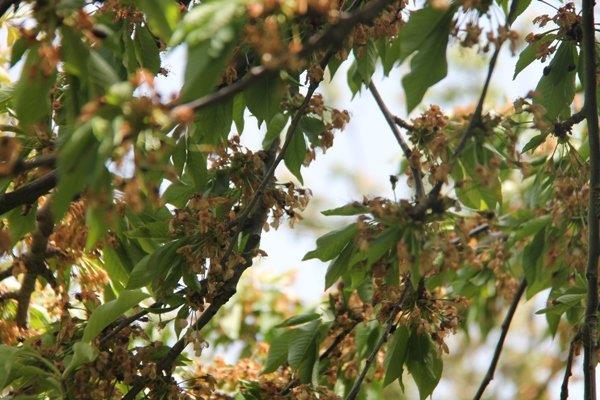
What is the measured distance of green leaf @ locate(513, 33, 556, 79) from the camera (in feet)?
7.73

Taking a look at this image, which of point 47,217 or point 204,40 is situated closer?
point 204,40

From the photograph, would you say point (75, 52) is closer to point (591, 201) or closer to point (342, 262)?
point (342, 262)

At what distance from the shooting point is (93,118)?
1293 millimetres

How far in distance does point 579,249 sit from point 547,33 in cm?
65

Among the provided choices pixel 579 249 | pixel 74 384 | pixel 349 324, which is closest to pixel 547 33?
pixel 579 249

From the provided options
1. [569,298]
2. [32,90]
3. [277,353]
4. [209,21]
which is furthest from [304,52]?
[277,353]

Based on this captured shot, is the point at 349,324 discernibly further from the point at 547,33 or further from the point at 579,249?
the point at 547,33

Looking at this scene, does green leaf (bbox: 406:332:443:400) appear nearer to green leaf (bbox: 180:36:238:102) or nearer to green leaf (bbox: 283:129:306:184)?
green leaf (bbox: 283:129:306:184)

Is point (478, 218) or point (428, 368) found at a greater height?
point (478, 218)

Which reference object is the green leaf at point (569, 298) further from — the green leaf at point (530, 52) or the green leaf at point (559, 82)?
the green leaf at point (530, 52)

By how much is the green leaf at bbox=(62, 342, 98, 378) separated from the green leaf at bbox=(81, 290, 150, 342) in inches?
2.0

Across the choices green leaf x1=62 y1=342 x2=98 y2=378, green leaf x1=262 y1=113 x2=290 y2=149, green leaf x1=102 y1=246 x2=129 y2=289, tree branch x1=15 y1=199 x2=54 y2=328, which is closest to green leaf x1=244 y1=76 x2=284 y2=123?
green leaf x1=262 y1=113 x2=290 y2=149

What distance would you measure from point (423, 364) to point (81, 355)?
806 mm

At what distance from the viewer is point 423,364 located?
2.41 metres
